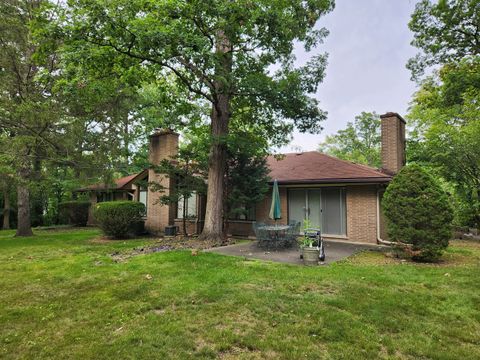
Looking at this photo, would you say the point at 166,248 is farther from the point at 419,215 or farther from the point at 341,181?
the point at 419,215

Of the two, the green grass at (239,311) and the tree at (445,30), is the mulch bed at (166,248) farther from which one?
the tree at (445,30)

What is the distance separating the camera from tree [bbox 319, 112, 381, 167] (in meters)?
35.8

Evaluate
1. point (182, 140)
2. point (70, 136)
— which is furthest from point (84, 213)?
point (182, 140)

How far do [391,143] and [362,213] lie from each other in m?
3.31

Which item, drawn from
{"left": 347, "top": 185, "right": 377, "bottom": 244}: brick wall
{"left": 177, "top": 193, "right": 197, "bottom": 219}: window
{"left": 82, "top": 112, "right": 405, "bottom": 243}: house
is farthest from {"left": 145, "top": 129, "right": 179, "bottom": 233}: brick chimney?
{"left": 347, "top": 185, "right": 377, "bottom": 244}: brick wall

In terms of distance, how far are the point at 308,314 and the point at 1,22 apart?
15.2 metres

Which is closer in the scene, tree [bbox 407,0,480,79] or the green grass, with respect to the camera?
the green grass

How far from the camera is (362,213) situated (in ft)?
34.7

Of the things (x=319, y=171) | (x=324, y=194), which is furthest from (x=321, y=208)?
(x=319, y=171)

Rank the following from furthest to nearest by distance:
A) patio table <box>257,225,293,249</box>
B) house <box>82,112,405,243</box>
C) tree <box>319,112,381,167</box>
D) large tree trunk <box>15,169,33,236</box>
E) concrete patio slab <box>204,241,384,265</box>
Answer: tree <box>319,112,381,167</box> < large tree trunk <box>15,169,33,236</box> < house <box>82,112,405,243</box> < patio table <box>257,225,293,249</box> < concrete patio slab <box>204,241,384,265</box>

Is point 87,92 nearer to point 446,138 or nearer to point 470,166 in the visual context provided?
point 446,138

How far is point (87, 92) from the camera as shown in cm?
896

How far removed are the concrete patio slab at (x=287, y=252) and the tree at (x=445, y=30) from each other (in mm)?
9290

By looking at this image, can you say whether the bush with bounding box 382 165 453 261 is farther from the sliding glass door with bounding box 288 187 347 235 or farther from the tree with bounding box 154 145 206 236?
the tree with bounding box 154 145 206 236
